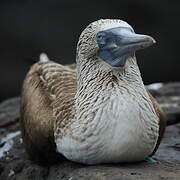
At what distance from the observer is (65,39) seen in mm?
12508

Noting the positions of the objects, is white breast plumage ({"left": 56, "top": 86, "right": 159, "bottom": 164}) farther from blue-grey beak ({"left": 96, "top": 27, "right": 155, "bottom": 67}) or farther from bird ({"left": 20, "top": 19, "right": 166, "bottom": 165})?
blue-grey beak ({"left": 96, "top": 27, "right": 155, "bottom": 67})

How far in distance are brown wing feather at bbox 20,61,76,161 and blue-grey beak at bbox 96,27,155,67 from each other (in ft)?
1.62

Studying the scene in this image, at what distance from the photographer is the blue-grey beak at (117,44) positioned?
5.31 metres

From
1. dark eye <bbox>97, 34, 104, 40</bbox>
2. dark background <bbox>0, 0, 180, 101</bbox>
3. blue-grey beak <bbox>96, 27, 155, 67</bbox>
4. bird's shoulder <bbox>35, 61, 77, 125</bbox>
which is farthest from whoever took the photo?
dark background <bbox>0, 0, 180, 101</bbox>

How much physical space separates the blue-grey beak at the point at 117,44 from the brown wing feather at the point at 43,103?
49 cm

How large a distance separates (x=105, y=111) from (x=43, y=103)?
0.77 meters

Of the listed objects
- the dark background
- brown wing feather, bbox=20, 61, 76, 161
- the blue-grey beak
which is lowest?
the dark background

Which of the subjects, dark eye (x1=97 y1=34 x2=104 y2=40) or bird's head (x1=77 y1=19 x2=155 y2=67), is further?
dark eye (x1=97 y1=34 x2=104 y2=40)

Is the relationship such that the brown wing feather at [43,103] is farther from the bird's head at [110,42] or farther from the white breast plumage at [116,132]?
the bird's head at [110,42]

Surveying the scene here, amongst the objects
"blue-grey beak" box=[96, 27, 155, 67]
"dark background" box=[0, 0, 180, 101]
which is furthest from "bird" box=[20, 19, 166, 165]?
"dark background" box=[0, 0, 180, 101]

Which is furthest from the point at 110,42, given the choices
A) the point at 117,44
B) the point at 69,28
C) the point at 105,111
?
the point at 69,28

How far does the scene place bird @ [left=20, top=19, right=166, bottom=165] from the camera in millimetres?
5336

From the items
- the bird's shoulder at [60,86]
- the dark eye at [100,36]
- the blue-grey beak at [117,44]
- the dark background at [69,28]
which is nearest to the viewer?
the blue-grey beak at [117,44]

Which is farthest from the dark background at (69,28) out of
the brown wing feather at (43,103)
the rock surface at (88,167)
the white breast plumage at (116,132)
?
the white breast plumage at (116,132)
